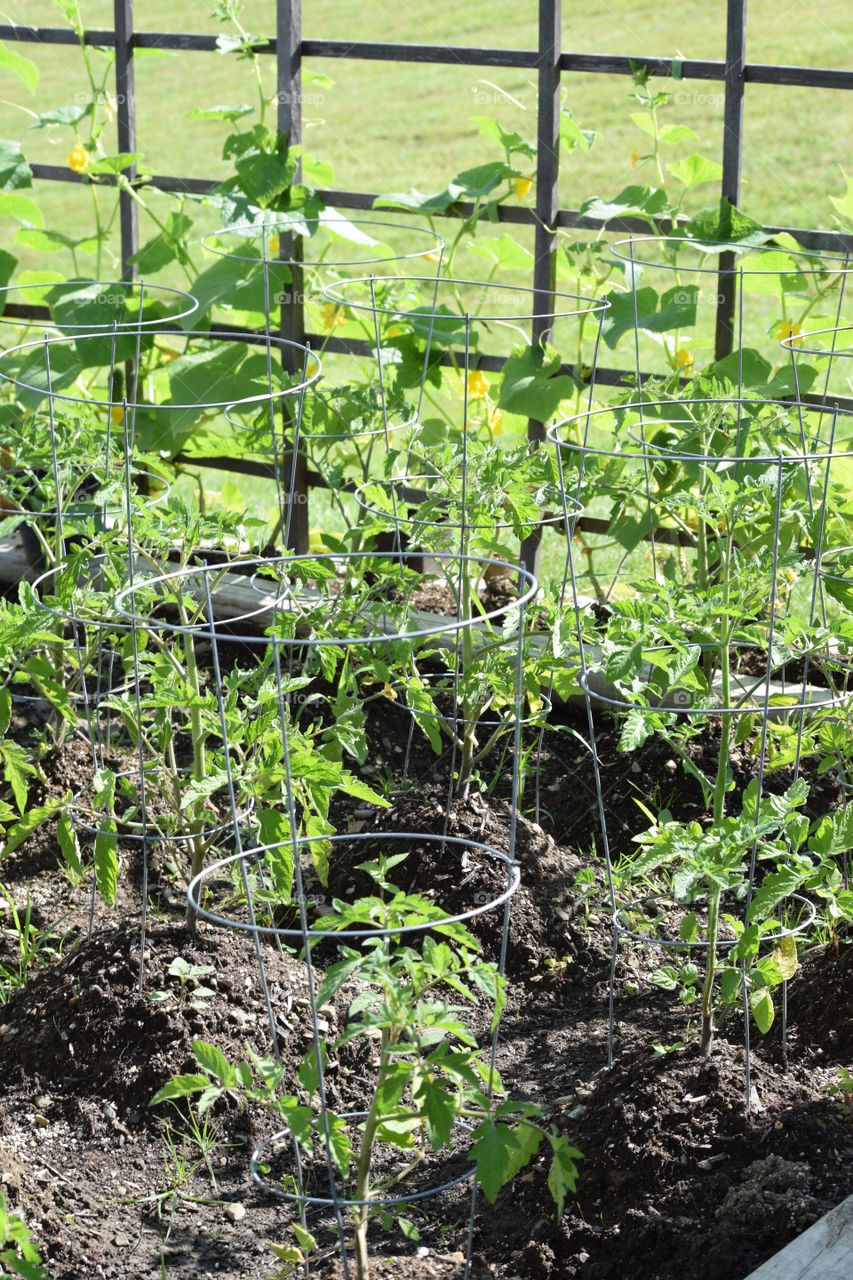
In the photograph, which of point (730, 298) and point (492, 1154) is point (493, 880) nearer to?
point (492, 1154)

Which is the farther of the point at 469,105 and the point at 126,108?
the point at 469,105

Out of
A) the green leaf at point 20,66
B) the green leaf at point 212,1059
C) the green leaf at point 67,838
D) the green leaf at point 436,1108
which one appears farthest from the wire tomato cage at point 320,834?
the green leaf at point 20,66

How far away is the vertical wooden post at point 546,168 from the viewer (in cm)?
376

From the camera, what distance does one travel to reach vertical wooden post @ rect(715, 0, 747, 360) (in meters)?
3.50

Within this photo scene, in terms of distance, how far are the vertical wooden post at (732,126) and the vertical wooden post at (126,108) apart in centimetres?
179

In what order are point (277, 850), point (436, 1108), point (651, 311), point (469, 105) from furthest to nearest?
point (469, 105)
point (651, 311)
point (277, 850)
point (436, 1108)

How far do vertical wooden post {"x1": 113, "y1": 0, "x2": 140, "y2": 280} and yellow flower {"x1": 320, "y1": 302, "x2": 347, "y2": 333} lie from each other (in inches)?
24.5

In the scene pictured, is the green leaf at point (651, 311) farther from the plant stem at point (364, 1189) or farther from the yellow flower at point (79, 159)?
the plant stem at point (364, 1189)

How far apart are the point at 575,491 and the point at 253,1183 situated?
1.48 metres

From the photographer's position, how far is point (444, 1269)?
196cm

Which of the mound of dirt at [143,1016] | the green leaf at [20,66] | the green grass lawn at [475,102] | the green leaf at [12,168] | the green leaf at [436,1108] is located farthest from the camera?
the green grass lawn at [475,102]

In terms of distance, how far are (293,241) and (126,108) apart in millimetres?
808

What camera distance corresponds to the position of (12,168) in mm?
4578

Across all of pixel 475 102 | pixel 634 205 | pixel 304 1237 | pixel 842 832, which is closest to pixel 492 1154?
pixel 304 1237
